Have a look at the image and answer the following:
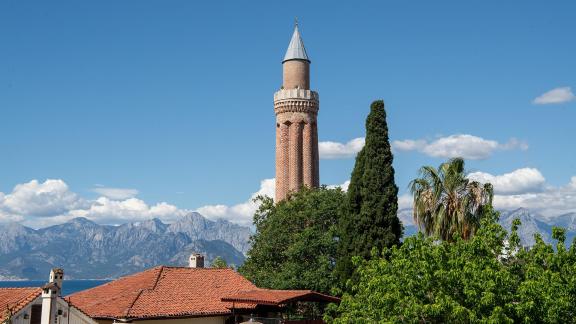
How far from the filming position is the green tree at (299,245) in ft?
134

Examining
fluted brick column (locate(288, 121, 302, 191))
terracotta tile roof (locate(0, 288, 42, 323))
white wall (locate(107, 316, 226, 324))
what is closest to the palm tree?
white wall (locate(107, 316, 226, 324))

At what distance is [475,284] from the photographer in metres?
20.3

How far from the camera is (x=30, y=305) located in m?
26.0

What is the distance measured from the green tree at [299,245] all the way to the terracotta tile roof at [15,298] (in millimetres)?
16316

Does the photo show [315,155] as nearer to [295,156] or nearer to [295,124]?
[295,156]

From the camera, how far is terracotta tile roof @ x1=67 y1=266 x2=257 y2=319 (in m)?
31.5

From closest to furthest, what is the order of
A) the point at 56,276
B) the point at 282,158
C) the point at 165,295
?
the point at 56,276 < the point at 165,295 < the point at 282,158

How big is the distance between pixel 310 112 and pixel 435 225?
35.8m

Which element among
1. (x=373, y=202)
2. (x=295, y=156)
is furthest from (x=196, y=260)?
(x=295, y=156)

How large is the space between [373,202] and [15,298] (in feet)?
53.0

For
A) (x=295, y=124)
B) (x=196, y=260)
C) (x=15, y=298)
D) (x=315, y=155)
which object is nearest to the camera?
(x=15, y=298)

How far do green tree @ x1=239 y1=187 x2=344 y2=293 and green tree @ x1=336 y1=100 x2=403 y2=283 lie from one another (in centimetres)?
676

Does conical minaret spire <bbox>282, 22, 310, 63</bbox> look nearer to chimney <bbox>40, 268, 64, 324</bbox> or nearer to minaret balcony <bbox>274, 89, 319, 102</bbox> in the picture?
minaret balcony <bbox>274, 89, 319, 102</bbox>

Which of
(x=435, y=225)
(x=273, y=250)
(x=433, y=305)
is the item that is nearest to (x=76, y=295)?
(x=273, y=250)
